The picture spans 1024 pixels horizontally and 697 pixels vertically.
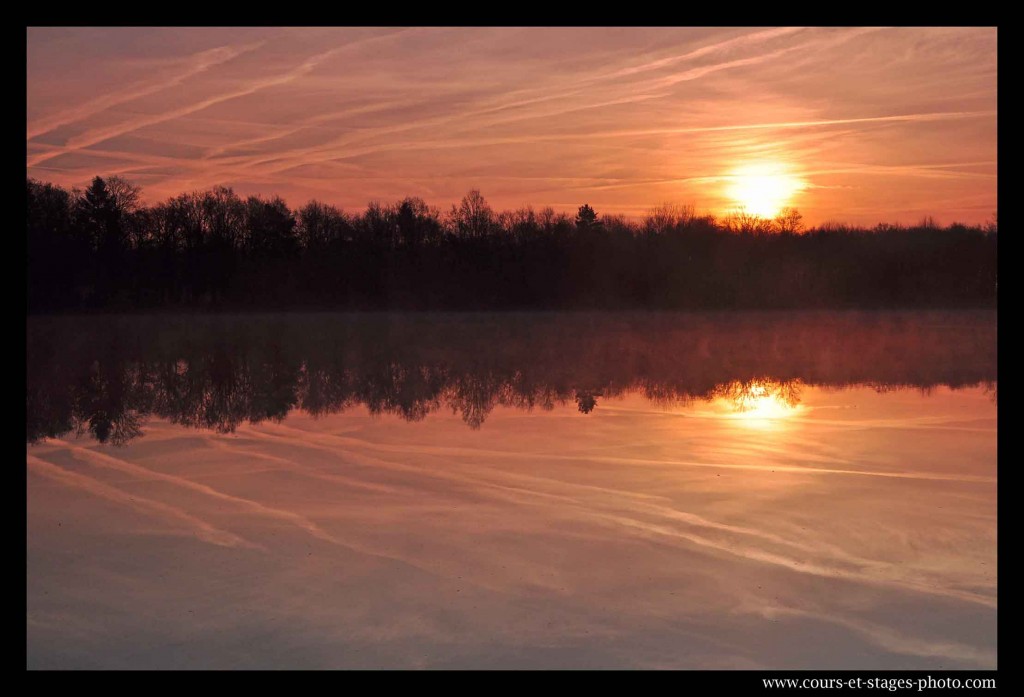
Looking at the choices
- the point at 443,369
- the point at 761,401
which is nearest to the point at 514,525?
the point at 761,401

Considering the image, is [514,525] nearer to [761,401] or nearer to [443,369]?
[761,401]

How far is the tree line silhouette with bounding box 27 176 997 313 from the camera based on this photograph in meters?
45.3

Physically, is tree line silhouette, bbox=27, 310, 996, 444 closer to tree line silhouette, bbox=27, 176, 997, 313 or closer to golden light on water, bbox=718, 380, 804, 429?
golden light on water, bbox=718, 380, 804, 429

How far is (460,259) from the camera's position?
51125mm

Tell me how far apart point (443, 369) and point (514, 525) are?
10.1 m

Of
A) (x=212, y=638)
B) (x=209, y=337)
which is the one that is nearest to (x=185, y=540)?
(x=212, y=638)

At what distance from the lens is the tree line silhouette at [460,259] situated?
45.3m

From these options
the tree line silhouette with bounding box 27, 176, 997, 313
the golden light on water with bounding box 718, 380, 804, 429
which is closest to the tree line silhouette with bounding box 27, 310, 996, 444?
the golden light on water with bounding box 718, 380, 804, 429

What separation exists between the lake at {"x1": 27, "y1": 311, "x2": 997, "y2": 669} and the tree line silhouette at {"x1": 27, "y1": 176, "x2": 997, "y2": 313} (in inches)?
1352

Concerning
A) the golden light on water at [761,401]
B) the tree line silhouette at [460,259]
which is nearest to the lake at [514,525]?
the golden light on water at [761,401]

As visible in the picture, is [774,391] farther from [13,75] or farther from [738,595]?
[13,75]

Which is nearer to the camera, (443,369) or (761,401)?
(761,401)

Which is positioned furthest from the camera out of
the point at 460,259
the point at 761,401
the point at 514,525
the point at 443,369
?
the point at 460,259

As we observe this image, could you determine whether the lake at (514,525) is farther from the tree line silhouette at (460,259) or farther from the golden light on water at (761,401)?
the tree line silhouette at (460,259)
